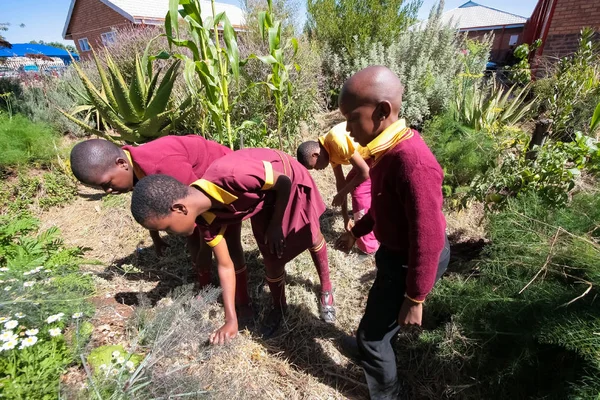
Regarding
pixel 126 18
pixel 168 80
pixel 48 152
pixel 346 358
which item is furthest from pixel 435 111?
pixel 126 18

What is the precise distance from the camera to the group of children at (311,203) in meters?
1.15

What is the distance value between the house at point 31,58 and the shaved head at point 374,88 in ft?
45.1

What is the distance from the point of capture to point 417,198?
1101mm

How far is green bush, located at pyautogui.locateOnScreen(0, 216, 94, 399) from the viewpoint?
3.91 feet

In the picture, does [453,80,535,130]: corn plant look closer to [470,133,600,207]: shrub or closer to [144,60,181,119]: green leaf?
[470,133,600,207]: shrub

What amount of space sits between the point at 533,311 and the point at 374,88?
1295 mm

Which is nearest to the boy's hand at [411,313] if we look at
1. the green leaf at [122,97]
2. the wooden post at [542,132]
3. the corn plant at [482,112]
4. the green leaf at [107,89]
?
the wooden post at [542,132]

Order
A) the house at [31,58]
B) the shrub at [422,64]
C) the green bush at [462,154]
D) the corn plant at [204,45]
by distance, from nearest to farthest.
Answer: the corn plant at [204,45]
the green bush at [462,154]
the shrub at [422,64]
the house at [31,58]

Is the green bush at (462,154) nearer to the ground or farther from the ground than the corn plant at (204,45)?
nearer to the ground

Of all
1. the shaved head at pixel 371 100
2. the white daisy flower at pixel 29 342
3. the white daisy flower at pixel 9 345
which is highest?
the shaved head at pixel 371 100

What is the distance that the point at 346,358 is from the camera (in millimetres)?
2039

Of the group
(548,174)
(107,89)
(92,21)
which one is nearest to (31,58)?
(92,21)

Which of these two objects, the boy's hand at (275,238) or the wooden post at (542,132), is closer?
the boy's hand at (275,238)

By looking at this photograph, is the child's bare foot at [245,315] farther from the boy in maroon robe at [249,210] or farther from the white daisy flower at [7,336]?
the white daisy flower at [7,336]
